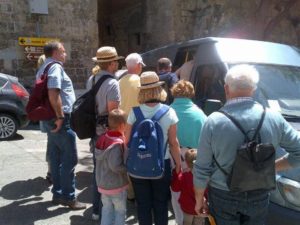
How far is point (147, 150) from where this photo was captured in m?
3.32

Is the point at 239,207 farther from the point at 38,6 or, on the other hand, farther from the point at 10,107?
the point at 38,6

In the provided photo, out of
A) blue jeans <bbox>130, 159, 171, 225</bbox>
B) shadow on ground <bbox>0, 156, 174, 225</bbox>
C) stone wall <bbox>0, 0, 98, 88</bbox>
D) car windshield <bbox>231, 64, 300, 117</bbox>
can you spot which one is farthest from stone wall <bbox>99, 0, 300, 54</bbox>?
blue jeans <bbox>130, 159, 171, 225</bbox>

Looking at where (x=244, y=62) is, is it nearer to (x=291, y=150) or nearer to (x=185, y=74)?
(x=185, y=74)

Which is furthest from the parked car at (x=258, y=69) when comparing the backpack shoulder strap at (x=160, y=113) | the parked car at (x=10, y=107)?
the parked car at (x=10, y=107)

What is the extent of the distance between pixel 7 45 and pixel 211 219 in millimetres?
11260

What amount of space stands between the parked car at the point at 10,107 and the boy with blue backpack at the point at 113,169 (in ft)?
19.4

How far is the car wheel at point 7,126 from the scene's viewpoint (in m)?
9.02

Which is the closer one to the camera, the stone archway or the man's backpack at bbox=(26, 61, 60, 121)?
the man's backpack at bbox=(26, 61, 60, 121)

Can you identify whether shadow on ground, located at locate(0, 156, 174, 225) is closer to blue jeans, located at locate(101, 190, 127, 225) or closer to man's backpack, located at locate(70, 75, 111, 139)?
blue jeans, located at locate(101, 190, 127, 225)

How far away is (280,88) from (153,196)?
6.91 feet

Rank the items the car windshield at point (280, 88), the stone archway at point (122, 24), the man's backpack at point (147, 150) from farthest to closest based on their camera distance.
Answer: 1. the stone archway at point (122, 24)
2. the car windshield at point (280, 88)
3. the man's backpack at point (147, 150)

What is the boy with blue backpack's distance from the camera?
143 inches

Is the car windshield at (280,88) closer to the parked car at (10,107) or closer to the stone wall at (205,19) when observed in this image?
the parked car at (10,107)

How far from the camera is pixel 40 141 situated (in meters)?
9.17
